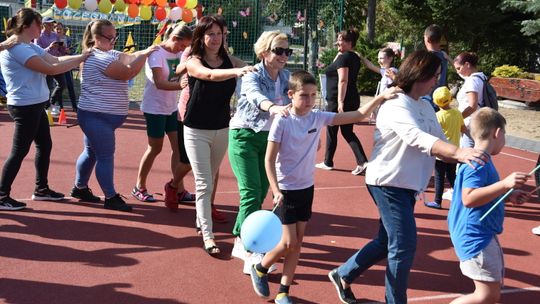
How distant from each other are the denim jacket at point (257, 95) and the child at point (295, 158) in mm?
424

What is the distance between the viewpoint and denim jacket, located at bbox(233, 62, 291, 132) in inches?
185

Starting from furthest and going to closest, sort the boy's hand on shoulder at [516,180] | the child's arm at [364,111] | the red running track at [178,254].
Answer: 1. the red running track at [178,254]
2. the child's arm at [364,111]
3. the boy's hand on shoulder at [516,180]

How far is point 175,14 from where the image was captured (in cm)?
1616

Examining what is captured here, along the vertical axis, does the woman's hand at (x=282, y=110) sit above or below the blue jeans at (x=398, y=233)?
above

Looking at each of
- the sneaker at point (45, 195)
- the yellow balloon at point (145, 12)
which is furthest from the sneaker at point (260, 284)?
the yellow balloon at point (145, 12)

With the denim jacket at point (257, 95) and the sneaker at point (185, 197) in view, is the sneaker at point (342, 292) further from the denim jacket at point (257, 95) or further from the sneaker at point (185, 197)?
the sneaker at point (185, 197)

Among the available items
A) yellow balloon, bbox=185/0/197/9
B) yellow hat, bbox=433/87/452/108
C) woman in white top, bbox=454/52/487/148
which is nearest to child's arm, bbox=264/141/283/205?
yellow hat, bbox=433/87/452/108

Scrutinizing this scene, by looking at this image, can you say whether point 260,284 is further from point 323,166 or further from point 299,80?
point 323,166

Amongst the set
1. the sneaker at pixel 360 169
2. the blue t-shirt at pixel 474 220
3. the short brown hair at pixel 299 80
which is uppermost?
the short brown hair at pixel 299 80

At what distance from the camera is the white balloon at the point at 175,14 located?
1611 cm

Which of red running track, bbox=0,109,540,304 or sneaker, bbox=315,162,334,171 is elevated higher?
red running track, bbox=0,109,540,304

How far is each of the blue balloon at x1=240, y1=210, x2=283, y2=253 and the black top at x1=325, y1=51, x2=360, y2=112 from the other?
5174 mm

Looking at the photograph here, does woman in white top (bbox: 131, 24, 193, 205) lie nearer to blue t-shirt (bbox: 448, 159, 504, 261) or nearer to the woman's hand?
the woman's hand

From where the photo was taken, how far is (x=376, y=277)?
503cm
